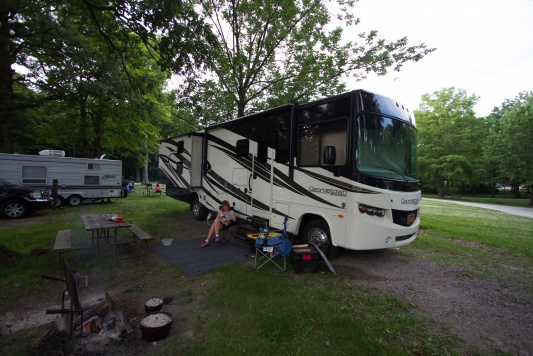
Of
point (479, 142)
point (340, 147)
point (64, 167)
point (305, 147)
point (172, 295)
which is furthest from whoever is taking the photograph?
point (479, 142)

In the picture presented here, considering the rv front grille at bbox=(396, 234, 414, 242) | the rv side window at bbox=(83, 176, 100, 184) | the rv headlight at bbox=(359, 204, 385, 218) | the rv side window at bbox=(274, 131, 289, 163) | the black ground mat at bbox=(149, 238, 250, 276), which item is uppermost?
the rv side window at bbox=(274, 131, 289, 163)

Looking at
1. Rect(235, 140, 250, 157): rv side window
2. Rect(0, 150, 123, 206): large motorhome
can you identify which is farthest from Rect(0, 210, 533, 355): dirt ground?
Rect(0, 150, 123, 206): large motorhome

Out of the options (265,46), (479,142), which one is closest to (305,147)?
(265,46)

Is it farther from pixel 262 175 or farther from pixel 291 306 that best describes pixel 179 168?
pixel 291 306

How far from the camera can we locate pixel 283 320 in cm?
307

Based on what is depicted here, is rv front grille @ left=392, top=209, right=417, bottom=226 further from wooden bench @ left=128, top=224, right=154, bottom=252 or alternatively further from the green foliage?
the green foliage

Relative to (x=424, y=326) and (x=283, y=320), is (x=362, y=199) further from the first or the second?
(x=283, y=320)

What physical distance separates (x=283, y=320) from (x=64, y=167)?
13665 millimetres

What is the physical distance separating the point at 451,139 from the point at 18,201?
33.7 m

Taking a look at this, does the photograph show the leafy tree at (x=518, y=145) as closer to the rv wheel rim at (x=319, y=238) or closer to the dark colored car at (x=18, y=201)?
the rv wheel rim at (x=319, y=238)

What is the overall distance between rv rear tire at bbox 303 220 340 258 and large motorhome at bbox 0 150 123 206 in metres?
12.5

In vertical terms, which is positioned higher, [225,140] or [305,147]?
[225,140]

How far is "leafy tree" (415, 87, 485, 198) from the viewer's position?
84.9ft

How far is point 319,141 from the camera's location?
5074mm
